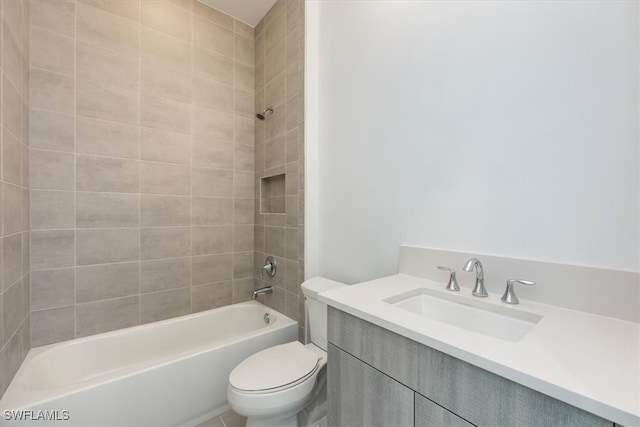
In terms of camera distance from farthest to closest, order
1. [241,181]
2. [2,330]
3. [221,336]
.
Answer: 1. [241,181]
2. [221,336]
3. [2,330]

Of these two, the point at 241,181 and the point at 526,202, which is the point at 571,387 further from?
the point at 241,181

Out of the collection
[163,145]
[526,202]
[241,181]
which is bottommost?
[526,202]

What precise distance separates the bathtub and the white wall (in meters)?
0.88

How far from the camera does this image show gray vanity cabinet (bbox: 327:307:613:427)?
21.0 inches

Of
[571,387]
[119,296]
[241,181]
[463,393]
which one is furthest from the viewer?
[241,181]

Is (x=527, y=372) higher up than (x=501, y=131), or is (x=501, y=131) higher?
(x=501, y=131)

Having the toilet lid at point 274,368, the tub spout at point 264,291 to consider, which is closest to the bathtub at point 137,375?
the tub spout at point 264,291

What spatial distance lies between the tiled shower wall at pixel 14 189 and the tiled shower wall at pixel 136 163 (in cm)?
8

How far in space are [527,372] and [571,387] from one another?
2.5 inches

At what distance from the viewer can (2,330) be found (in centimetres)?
114

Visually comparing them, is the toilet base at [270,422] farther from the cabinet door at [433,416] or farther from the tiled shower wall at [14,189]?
the tiled shower wall at [14,189]

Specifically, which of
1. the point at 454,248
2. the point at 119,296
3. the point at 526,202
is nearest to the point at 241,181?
the point at 119,296

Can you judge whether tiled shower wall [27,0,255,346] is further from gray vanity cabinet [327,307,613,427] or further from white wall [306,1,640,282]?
gray vanity cabinet [327,307,613,427]

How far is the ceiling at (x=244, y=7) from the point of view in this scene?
82.7 inches
